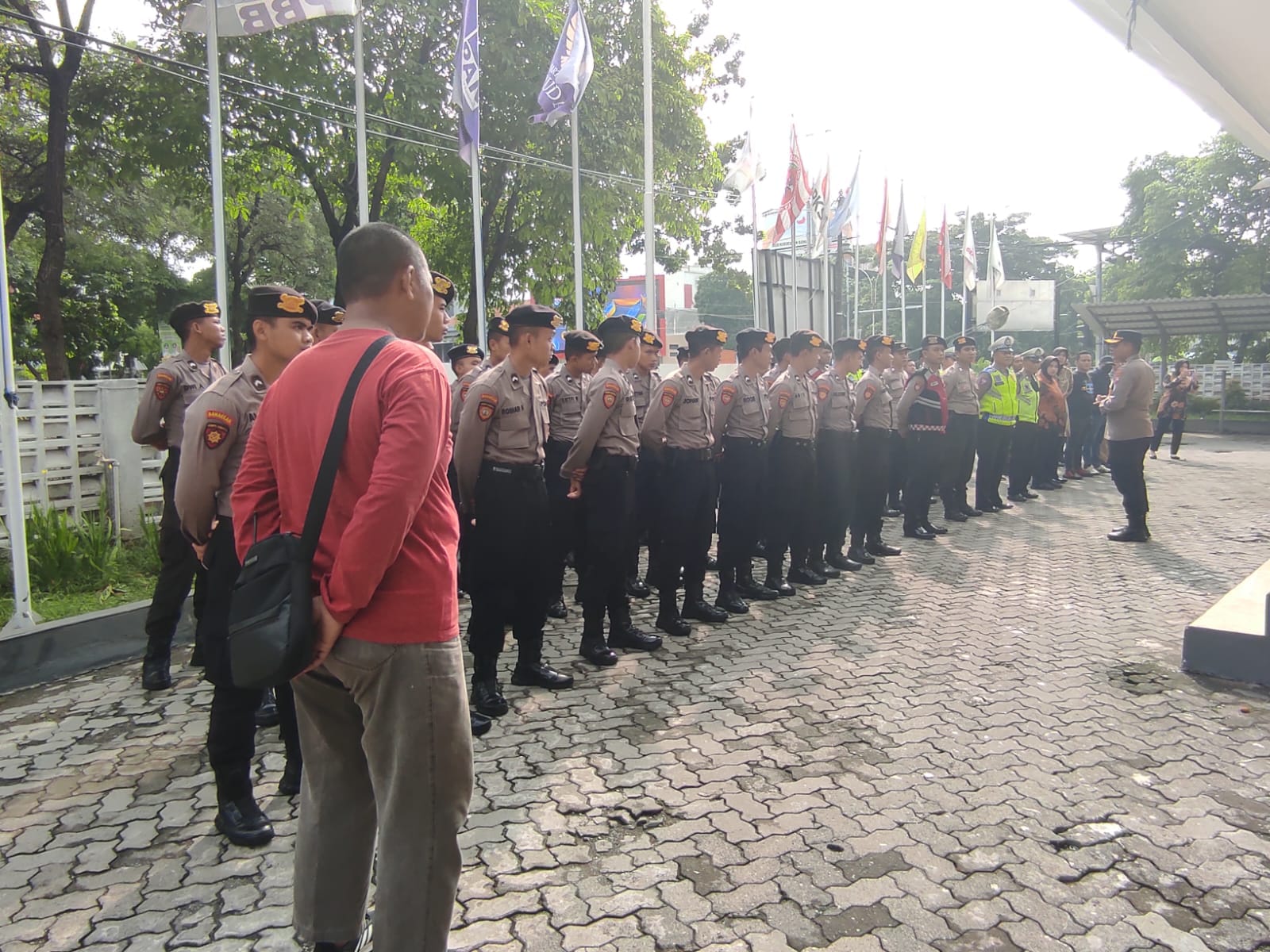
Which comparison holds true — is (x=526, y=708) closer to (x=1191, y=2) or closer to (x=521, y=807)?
(x=521, y=807)

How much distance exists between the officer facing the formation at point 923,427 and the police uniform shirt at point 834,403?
4.96 ft

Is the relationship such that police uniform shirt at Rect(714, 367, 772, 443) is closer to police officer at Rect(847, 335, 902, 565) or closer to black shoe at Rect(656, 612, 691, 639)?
black shoe at Rect(656, 612, 691, 639)

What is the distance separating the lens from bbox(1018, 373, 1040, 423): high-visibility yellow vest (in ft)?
36.4

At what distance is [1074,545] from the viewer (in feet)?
27.3

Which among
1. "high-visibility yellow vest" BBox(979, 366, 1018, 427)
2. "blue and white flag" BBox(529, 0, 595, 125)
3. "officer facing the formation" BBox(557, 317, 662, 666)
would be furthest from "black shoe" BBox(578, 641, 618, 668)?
"blue and white flag" BBox(529, 0, 595, 125)

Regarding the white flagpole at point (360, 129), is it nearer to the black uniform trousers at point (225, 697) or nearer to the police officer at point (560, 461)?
the police officer at point (560, 461)

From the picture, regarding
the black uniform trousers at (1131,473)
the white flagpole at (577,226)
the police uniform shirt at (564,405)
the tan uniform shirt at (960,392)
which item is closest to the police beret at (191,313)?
the police uniform shirt at (564,405)

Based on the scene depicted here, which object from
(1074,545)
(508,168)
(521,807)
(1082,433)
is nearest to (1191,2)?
(521,807)

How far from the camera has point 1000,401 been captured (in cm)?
1038

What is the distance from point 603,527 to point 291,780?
2.16m

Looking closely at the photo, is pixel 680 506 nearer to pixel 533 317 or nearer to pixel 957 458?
pixel 533 317

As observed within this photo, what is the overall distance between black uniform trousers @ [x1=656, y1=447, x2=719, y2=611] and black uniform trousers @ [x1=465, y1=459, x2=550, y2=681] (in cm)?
146

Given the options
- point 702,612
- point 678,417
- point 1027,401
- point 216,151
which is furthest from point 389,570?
point 1027,401

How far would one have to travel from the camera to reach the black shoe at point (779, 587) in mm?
6449
